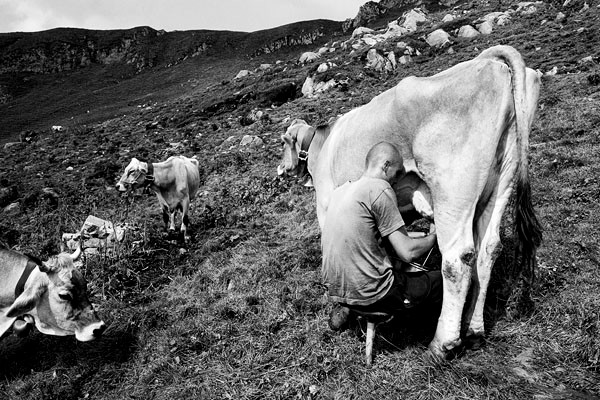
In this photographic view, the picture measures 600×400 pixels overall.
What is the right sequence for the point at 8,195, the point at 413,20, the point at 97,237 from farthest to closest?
the point at 413,20 → the point at 8,195 → the point at 97,237

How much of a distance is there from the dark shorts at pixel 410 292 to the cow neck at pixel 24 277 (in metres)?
4.42

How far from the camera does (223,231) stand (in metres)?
8.66

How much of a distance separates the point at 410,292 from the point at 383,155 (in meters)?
A: 1.36

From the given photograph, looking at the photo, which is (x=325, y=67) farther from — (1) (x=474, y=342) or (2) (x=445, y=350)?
(2) (x=445, y=350)

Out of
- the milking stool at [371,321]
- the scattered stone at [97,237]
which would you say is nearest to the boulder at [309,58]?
the scattered stone at [97,237]

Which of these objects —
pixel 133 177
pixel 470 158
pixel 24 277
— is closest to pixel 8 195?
pixel 133 177

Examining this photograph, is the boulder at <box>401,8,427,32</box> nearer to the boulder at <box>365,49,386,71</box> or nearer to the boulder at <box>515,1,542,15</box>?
the boulder at <box>515,1,542,15</box>

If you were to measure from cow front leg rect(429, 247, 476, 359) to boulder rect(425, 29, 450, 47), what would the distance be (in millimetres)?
27132

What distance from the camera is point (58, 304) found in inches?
201

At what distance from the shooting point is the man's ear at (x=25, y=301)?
16.3 ft

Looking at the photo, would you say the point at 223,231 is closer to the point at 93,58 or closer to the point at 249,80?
the point at 249,80

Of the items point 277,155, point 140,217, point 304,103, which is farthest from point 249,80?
point 140,217

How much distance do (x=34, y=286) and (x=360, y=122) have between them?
4.70 meters

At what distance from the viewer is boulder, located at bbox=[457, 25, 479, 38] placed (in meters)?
28.3
